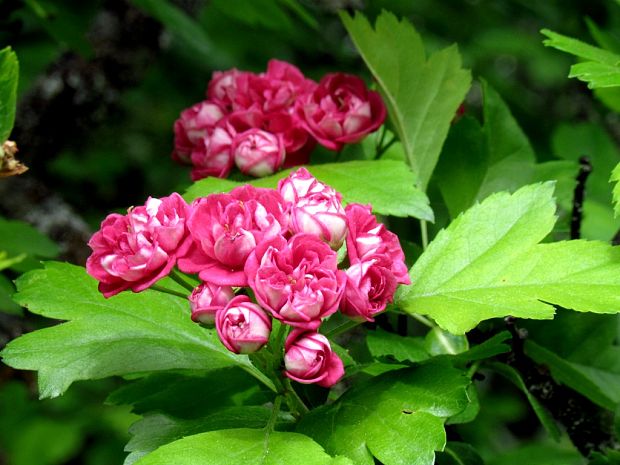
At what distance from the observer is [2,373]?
2062mm

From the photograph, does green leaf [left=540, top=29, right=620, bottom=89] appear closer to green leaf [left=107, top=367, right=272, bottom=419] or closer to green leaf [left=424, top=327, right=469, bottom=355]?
green leaf [left=424, top=327, right=469, bottom=355]

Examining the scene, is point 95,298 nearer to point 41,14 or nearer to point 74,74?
point 41,14

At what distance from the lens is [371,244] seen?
87 centimetres

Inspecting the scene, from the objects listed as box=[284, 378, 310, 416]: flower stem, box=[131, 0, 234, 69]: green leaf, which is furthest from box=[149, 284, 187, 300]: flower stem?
box=[131, 0, 234, 69]: green leaf

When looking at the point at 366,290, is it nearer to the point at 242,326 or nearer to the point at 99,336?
the point at 242,326

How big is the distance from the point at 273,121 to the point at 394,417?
0.50 m

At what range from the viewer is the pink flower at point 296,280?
0.80 m

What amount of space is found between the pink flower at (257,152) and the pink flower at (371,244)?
266mm

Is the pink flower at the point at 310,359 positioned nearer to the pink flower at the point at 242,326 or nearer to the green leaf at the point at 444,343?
the pink flower at the point at 242,326

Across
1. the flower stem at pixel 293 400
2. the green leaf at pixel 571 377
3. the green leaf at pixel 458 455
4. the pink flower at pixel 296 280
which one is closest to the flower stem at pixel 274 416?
the flower stem at pixel 293 400

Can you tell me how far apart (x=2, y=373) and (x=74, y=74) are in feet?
2.42

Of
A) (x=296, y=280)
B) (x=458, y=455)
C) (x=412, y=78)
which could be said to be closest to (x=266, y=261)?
(x=296, y=280)

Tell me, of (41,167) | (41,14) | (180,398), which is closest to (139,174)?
(41,167)

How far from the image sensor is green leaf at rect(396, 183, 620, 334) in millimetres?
845
